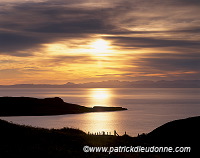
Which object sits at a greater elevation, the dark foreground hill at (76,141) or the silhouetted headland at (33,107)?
the silhouetted headland at (33,107)

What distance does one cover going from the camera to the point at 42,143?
25.0 m

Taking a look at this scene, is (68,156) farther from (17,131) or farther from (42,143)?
(17,131)

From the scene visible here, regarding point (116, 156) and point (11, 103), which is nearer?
point (116, 156)

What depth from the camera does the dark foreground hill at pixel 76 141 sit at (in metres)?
21.5

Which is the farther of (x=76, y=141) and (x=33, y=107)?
(x=33, y=107)

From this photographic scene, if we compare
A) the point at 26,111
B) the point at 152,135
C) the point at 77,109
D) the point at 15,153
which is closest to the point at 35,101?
the point at 26,111

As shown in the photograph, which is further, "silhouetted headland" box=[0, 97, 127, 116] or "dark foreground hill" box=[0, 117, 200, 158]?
"silhouetted headland" box=[0, 97, 127, 116]

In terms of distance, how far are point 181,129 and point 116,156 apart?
17.1 metres

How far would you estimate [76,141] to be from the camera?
27078 mm

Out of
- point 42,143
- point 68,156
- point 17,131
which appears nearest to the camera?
point 68,156

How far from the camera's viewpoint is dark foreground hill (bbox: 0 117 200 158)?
21.5 metres

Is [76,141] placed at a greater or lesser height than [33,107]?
lesser

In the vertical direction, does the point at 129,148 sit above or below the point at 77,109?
below

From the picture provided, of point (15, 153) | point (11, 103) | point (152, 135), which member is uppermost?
point (11, 103)
